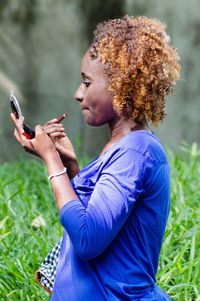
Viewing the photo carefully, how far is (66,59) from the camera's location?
533cm

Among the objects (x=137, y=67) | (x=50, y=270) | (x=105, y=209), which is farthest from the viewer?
(x=50, y=270)

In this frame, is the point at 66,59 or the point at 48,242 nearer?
the point at 48,242

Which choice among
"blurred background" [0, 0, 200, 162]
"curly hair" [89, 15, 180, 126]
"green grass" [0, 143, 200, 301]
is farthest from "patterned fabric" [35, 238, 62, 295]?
"blurred background" [0, 0, 200, 162]

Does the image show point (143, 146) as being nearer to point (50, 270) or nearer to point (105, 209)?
point (105, 209)

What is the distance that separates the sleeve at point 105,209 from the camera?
1279 mm

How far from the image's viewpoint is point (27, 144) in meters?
1.53

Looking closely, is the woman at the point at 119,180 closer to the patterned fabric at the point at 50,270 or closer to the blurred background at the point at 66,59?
the patterned fabric at the point at 50,270

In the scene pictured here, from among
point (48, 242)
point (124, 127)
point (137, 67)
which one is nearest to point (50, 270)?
point (124, 127)

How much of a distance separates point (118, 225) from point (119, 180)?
12cm

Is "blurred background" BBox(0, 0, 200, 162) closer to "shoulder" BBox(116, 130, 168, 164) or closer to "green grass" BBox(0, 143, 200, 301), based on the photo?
"green grass" BBox(0, 143, 200, 301)

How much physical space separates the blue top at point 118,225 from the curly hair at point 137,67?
94mm

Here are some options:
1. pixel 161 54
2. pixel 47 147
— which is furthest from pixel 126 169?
pixel 161 54

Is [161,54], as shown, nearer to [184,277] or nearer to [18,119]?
[18,119]

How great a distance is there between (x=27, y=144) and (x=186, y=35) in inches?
168
